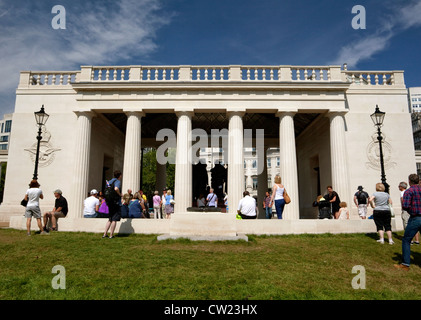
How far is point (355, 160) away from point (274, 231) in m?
11.6

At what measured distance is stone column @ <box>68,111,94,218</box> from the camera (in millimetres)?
19089

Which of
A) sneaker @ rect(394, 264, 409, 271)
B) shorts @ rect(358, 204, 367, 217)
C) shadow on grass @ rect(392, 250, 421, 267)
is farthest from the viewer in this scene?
shorts @ rect(358, 204, 367, 217)

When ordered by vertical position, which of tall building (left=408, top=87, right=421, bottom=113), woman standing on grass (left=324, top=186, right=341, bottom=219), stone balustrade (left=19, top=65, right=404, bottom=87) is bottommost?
woman standing on grass (left=324, top=186, right=341, bottom=219)

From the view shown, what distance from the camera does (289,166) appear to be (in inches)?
777

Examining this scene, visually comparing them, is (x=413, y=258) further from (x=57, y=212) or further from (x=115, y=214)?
(x=57, y=212)

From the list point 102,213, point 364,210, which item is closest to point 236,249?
point 102,213

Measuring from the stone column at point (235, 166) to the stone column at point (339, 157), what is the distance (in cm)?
626

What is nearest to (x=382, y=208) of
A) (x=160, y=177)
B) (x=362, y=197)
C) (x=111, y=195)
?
(x=362, y=197)

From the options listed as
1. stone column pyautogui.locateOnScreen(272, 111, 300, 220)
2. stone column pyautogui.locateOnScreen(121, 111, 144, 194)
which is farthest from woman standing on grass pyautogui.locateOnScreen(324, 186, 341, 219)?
stone column pyautogui.locateOnScreen(121, 111, 144, 194)

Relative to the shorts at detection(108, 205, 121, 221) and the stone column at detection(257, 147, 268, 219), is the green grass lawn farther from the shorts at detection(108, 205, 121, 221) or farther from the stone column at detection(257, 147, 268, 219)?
the stone column at detection(257, 147, 268, 219)

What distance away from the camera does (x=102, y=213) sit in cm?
1421

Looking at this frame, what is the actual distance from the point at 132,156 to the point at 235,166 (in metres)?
7.01
